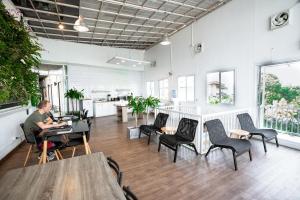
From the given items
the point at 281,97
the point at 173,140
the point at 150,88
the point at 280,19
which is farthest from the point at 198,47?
the point at 150,88

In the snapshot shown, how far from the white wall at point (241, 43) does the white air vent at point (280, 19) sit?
111 millimetres

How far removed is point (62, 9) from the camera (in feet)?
18.1

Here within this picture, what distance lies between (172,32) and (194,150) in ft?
20.3

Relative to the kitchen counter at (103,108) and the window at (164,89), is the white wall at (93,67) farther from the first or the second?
the window at (164,89)

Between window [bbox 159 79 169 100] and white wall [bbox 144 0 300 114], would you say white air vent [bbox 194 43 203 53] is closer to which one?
white wall [bbox 144 0 300 114]

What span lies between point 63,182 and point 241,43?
5.75 m

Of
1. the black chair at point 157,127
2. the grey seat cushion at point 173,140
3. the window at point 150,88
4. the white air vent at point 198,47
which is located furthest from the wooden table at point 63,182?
the window at point 150,88

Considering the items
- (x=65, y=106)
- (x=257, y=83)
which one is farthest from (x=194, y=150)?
(x=65, y=106)

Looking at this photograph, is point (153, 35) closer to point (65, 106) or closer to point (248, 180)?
point (65, 106)

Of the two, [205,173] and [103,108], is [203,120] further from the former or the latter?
[103,108]

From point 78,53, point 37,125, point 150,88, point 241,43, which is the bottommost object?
point 37,125

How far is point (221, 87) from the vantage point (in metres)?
5.88

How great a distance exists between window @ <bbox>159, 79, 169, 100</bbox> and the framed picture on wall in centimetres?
304

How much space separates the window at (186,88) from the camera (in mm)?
7320
